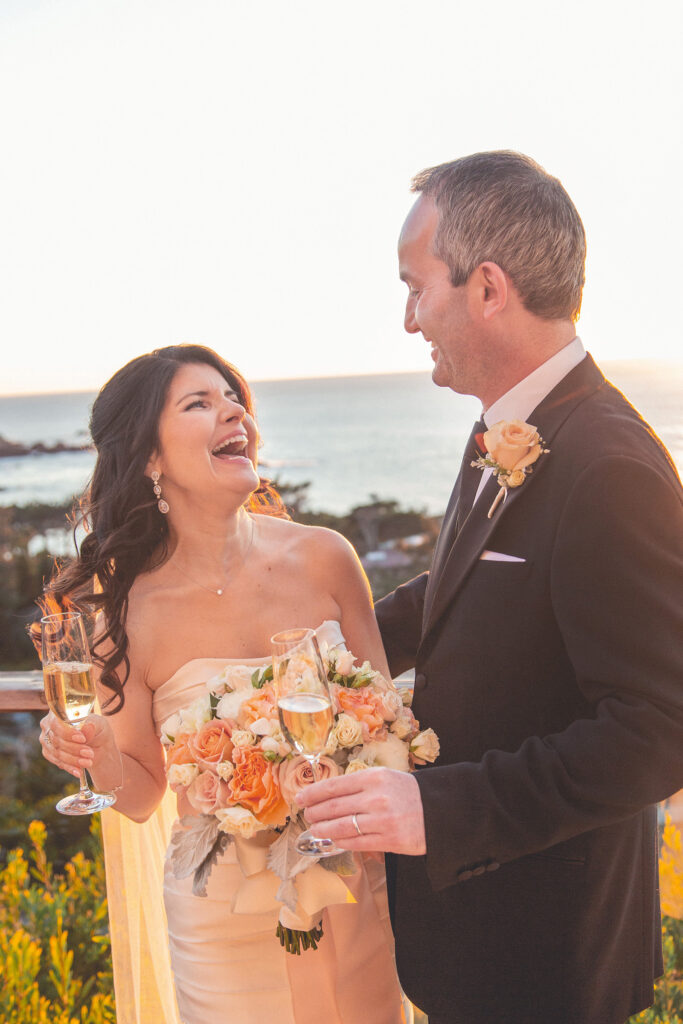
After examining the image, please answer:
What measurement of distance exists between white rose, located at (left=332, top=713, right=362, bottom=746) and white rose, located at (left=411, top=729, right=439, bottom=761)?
7.7 inches

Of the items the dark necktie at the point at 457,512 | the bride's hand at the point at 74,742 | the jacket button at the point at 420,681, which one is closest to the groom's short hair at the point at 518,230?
the dark necktie at the point at 457,512

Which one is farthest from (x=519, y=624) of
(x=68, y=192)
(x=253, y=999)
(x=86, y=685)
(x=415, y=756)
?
(x=68, y=192)

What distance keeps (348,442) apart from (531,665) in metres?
75.5

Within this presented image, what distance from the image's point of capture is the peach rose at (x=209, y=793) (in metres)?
2.00

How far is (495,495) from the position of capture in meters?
2.14

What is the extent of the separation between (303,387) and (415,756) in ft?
437

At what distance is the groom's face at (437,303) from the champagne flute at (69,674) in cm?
125

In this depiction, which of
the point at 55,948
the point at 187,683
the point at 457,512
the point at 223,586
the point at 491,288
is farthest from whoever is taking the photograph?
the point at 55,948

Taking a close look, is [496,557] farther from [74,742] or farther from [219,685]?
[74,742]

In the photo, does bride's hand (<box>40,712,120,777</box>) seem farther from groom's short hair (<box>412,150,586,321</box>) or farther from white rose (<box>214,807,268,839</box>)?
groom's short hair (<box>412,150,586,321</box>)

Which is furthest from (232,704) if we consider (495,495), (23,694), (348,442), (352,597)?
(348,442)

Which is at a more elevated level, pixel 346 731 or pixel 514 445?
pixel 514 445

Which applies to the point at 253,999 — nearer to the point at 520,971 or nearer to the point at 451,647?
the point at 520,971

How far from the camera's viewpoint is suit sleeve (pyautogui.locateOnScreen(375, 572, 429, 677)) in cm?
302
